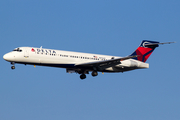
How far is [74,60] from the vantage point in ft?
152

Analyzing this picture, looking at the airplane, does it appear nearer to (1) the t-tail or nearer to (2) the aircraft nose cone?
(2) the aircraft nose cone

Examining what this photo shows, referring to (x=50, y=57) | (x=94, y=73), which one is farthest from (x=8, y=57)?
(x=94, y=73)

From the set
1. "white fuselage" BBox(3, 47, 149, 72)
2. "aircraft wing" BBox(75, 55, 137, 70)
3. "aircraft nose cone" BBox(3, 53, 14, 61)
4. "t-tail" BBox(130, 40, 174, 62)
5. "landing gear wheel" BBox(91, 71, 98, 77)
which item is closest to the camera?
"aircraft nose cone" BBox(3, 53, 14, 61)

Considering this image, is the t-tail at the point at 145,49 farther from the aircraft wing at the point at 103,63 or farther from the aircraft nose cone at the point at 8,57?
the aircraft nose cone at the point at 8,57

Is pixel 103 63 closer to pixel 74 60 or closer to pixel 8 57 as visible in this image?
pixel 74 60

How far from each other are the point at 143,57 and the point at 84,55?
35.3 ft

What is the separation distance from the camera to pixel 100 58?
160 feet

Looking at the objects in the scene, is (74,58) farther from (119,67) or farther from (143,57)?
(143,57)

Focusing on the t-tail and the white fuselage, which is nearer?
the white fuselage

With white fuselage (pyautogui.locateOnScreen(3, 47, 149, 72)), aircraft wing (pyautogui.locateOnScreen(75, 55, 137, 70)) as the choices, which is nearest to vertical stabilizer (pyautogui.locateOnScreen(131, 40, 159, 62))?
aircraft wing (pyautogui.locateOnScreen(75, 55, 137, 70))

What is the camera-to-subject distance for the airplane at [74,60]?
44.5m

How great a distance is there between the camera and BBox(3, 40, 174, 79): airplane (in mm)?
44469

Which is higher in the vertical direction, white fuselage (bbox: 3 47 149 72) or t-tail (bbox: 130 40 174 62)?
t-tail (bbox: 130 40 174 62)

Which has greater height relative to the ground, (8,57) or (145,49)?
(145,49)
